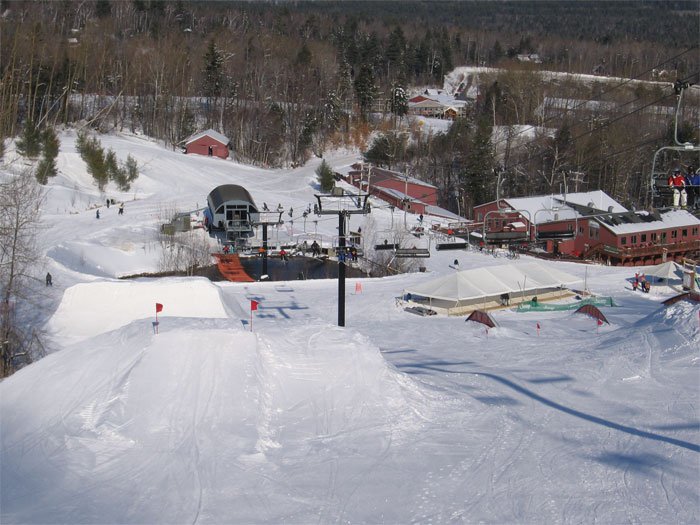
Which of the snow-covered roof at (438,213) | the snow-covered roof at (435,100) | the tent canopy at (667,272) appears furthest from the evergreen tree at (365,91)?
the tent canopy at (667,272)

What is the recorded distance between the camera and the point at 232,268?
109ft

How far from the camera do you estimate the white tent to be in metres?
24.4

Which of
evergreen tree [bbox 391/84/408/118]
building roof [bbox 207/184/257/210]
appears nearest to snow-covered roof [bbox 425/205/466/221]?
building roof [bbox 207/184/257/210]

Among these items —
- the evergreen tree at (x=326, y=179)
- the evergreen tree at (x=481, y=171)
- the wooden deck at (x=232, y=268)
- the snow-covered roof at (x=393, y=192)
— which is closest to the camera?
the wooden deck at (x=232, y=268)

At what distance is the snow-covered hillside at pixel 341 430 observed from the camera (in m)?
8.09

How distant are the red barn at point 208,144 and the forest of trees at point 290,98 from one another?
2.49m

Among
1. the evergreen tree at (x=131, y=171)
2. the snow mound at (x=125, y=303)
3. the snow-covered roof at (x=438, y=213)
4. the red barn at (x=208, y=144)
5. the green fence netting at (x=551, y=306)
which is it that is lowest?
the green fence netting at (x=551, y=306)

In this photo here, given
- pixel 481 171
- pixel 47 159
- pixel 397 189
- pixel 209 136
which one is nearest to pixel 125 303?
pixel 47 159

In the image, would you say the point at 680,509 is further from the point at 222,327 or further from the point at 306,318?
the point at 306,318

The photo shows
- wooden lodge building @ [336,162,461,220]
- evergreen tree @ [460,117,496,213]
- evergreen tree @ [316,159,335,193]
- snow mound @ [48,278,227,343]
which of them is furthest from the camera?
evergreen tree @ [460,117,496,213]

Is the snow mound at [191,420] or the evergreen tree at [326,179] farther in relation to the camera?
the evergreen tree at [326,179]

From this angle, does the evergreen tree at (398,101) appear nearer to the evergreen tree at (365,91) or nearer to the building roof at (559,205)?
the evergreen tree at (365,91)

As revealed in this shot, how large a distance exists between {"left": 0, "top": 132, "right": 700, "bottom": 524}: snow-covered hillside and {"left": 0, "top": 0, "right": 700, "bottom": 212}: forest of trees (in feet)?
102

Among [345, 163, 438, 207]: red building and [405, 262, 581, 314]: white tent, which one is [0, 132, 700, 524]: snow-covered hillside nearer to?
[405, 262, 581, 314]: white tent
